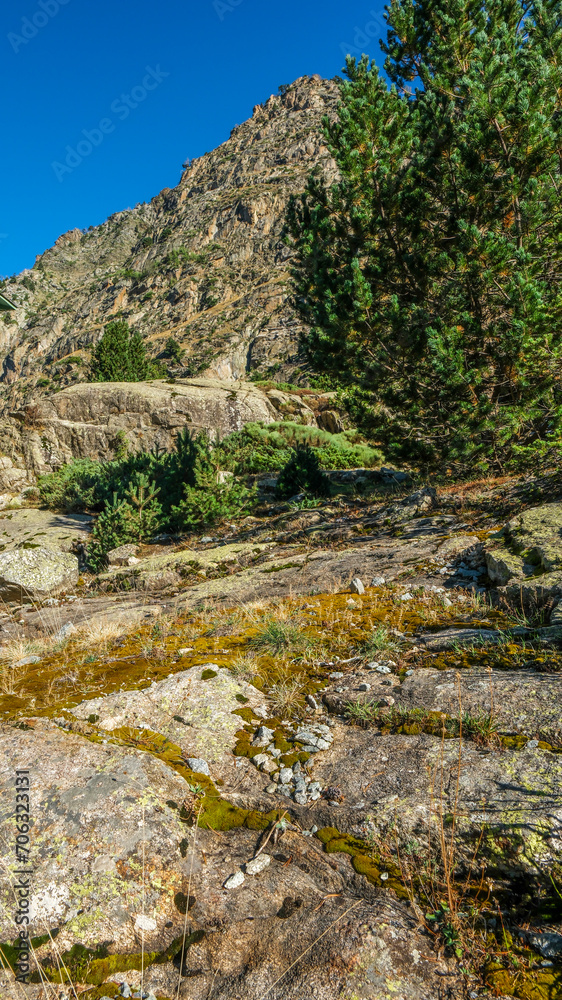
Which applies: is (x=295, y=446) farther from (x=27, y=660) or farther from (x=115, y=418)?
(x=27, y=660)

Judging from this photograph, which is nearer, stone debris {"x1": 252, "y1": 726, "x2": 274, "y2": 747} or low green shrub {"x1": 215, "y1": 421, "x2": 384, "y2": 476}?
stone debris {"x1": 252, "y1": 726, "x2": 274, "y2": 747}

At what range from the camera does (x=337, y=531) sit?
30.7ft

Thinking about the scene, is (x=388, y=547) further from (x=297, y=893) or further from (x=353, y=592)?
(x=297, y=893)

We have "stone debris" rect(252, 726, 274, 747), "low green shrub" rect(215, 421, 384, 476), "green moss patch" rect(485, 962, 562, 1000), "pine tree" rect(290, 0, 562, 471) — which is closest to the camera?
"green moss patch" rect(485, 962, 562, 1000)

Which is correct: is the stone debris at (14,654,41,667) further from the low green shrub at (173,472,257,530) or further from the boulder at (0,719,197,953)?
the low green shrub at (173,472,257,530)

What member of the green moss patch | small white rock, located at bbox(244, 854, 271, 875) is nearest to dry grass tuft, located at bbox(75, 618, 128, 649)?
small white rock, located at bbox(244, 854, 271, 875)

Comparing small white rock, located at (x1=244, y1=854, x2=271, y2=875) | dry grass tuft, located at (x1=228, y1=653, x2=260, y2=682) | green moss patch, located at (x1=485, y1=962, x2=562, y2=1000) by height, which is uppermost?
dry grass tuft, located at (x1=228, y1=653, x2=260, y2=682)

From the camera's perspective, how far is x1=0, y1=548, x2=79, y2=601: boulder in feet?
32.3

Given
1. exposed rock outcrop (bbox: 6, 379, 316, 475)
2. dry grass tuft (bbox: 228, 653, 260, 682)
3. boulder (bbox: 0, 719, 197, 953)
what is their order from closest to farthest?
boulder (bbox: 0, 719, 197, 953), dry grass tuft (bbox: 228, 653, 260, 682), exposed rock outcrop (bbox: 6, 379, 316, 475)

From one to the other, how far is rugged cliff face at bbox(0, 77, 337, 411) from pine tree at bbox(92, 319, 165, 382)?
29545mm

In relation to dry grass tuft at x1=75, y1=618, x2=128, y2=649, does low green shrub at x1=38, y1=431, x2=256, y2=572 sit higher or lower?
higher

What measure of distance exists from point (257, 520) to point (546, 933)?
10408mm

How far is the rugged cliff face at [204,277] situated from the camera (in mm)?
76750

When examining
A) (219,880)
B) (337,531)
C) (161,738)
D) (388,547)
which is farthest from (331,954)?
(337,531)
